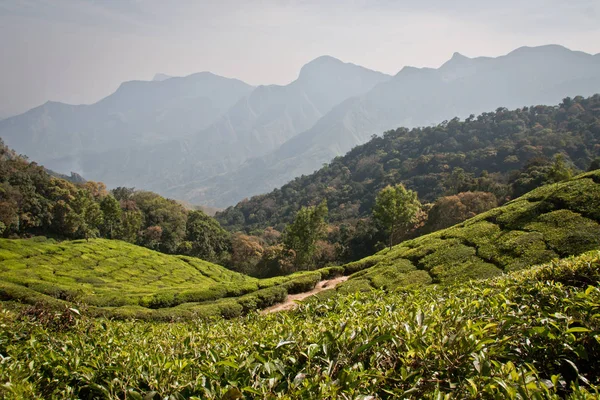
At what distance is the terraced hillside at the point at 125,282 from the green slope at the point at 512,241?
21.5ft

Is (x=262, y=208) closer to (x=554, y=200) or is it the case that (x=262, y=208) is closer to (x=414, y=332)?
(x=554, y=200)

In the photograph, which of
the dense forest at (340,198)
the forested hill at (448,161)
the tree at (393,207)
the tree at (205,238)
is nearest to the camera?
the tree at (393,207)

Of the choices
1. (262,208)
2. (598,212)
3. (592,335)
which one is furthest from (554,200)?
(262,208)

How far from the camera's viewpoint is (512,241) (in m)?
14.4

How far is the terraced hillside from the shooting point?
52.6 feet

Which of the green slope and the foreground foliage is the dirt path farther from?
the foreground foliage

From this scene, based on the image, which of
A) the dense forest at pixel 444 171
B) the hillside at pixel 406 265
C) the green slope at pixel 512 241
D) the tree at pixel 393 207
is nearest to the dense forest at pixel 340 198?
the dense forest at pixel 444 171

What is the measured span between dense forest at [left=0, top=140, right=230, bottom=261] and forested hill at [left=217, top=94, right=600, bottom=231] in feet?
123

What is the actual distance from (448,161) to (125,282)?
8457 centimetres

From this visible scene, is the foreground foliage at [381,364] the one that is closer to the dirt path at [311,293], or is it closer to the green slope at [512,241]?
the green slope at [512,241]

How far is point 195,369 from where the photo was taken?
3.10 meters

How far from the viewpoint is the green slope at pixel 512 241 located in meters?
13.2

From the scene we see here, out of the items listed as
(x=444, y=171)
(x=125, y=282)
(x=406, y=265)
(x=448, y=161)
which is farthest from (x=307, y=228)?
(x=448, y=161)

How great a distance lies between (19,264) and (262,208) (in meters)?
92.7
